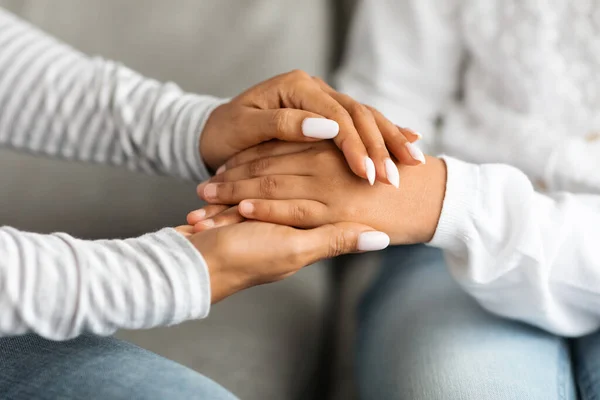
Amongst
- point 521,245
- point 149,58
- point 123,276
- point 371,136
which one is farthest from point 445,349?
point 149,58

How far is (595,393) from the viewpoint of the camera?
606 millimetres

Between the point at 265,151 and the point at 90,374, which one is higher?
the point at 265,151

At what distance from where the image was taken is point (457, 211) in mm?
636

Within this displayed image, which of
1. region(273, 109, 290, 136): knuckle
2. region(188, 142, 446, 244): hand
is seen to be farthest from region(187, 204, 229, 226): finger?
region(273, 109, 290, 136): knuckle

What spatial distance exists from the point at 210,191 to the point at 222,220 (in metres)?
0.07

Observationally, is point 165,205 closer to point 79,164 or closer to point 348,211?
point 79,164

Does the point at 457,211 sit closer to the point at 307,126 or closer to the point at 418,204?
the point at 418,204

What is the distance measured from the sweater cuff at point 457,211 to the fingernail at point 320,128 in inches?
5.1

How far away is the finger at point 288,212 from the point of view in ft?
2.02

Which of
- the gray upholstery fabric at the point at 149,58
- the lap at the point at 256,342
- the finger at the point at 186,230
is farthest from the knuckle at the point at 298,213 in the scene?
the gray upholstery fabric at the point at 149,58

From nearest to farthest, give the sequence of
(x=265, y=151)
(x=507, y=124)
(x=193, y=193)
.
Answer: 1. (x=265, y=151)
2. (x=507, y=124)
3. (x=193, y=193)

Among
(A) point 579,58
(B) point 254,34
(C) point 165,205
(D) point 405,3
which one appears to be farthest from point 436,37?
(C) point 165,205

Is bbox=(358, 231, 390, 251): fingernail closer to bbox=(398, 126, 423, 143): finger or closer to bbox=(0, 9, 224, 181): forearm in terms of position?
bbox=(398, 126, 423, 143): finger

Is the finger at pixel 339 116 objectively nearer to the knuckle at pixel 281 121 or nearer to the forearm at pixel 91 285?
the knuckle at pixel 281 121
